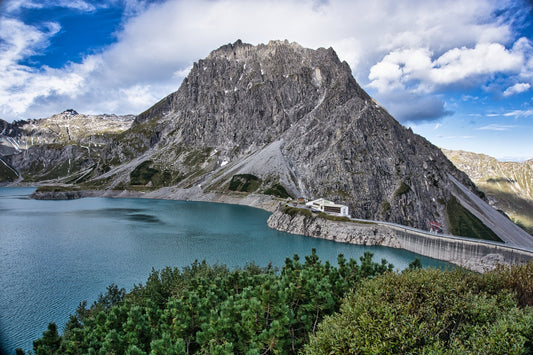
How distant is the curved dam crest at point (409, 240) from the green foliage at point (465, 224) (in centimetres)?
6635

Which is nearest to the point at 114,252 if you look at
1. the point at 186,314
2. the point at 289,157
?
the point at 186,314

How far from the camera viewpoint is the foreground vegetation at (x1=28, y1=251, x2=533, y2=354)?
16.5 meters

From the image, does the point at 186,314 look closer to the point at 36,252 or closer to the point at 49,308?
the point at 49,308

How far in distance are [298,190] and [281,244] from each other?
94867mm

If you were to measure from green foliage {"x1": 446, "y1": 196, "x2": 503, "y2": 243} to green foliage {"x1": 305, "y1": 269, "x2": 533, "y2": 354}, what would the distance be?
5216 inches

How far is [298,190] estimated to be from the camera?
175 meters

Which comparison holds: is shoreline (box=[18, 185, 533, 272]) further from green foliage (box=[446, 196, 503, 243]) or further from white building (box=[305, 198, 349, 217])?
green foliage (box=[446, 196, 503, 243])

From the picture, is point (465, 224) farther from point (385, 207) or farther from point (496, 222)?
point (385, 207)

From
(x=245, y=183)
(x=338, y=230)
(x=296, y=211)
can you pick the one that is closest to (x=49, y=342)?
(x=338, y=230)

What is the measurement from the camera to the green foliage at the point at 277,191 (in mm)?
168100

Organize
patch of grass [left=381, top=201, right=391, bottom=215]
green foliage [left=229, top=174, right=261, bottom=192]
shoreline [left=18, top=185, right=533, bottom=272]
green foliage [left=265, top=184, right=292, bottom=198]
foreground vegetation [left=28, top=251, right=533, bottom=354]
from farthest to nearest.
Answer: green foliage [left=229, top=174, right=261, bottom=192] → green foliage [left=265, top=184, right=292, bottom=198] → patch of grass [left=381, top=201, right=391, bottom=215] → shoreline [left=18, top=185, right=533, bottom=272] → foreground vegetation [left=28, top=251, right=533, bottom=354]

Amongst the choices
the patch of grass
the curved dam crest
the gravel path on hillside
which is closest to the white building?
the curved dam crest

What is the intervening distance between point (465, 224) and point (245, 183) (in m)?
120

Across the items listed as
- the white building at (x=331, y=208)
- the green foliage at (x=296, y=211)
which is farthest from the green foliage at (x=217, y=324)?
the white building at (x=331, y=208)
